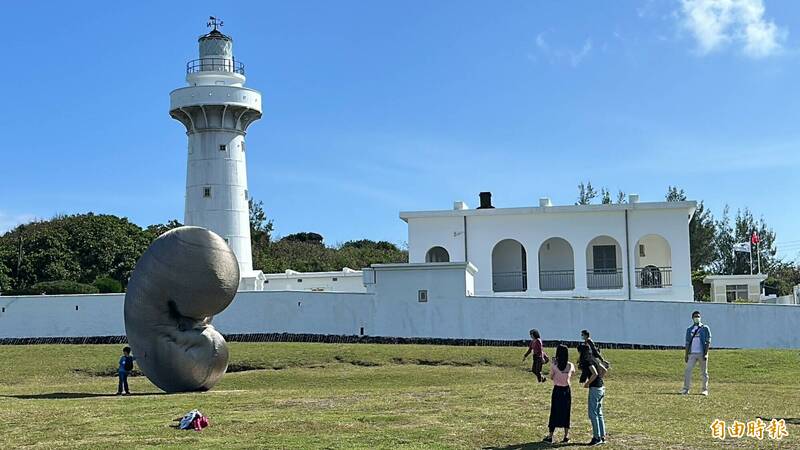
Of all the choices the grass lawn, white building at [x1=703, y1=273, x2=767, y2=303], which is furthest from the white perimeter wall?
white building at [x1=703, y1=273, x2=767, y2=303]

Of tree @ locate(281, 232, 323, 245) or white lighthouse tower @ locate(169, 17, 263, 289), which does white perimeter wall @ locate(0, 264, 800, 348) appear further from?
tree @ locate(281, 232, 323, 245)

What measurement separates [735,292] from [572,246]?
9455 millimetres

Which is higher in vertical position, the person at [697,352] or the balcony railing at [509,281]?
the balcony railing at [509,281]

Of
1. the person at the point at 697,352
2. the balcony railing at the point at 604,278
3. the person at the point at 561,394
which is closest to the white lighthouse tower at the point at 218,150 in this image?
the balcony railing at the point at 604,278

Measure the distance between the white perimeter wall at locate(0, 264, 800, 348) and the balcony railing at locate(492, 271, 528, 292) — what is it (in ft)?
27.0

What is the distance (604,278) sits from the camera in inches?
1636

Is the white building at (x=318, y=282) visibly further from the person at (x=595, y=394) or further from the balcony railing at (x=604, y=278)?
the person at (x=595, y=394)

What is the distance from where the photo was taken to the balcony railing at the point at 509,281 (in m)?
42.4

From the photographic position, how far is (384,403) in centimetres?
1675

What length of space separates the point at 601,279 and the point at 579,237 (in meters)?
2.17

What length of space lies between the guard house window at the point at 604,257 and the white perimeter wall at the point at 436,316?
31.9 feet

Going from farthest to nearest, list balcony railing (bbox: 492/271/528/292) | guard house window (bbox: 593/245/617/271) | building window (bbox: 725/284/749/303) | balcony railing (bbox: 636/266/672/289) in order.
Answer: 1. building window (bbox: 725/284/749/303)
2. balcony railing (bbox: 492/271/528/292)
3. guard house window (bbox: 593/245/617/271)
4. balcony railing (bbox: 636/266/672/289)

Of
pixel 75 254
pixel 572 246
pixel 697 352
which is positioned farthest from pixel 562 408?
pixel 75 254

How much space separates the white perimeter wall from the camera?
3178 centimetres
